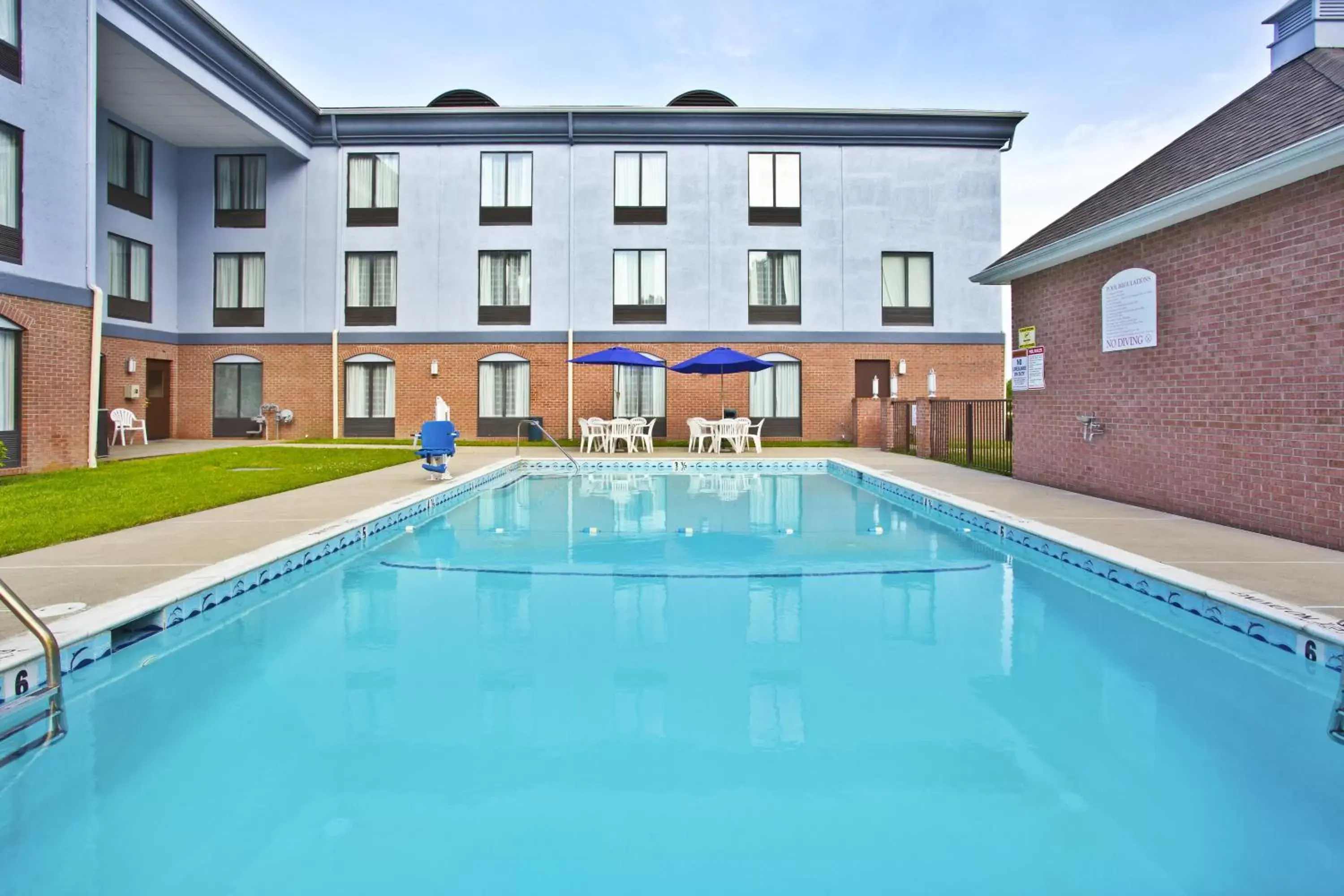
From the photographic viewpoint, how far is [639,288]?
21656mm

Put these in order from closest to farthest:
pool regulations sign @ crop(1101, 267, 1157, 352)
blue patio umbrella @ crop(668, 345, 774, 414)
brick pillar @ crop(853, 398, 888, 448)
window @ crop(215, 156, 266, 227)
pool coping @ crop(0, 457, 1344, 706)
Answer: pool coping @ crop(0, 457, 1344, 706) < pool regulations sign @ crop(1101, 267, 1157, 352) < blue patio umbrella @ crop(668, 345, 774, 414) < brick pillar @ crop(853, 398, 888, 448) < window @ crop(215, 156, 266, 227)

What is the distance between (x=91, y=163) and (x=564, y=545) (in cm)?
1144

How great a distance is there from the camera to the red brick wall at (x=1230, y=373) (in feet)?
21.3

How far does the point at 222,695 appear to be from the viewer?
4.01m

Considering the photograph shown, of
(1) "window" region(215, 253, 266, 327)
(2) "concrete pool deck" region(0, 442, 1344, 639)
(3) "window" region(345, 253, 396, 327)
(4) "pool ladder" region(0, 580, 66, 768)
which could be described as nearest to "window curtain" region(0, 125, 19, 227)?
(2) "concrete pool deck" region(0, 442, 1344, 639)

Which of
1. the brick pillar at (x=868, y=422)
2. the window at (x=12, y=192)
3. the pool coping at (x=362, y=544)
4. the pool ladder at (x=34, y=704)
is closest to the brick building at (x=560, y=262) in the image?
the brick pillar at (x=868, y=422)

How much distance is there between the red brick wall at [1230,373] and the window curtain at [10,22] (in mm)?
15386

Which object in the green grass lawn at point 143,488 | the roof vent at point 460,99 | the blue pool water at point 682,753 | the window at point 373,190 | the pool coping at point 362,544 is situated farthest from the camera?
the roof vent at point 460,99

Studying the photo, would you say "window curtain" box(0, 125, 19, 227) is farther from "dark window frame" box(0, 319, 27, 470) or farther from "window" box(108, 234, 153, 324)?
"window" box(108, 234, 153, 324)

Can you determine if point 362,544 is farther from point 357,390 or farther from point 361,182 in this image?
point 361,182

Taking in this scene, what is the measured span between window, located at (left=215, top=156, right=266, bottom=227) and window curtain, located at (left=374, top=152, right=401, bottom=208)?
3.14 m

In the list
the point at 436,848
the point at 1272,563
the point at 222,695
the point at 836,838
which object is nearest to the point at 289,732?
the point at 222,695

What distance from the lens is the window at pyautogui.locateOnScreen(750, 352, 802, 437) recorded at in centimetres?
2173

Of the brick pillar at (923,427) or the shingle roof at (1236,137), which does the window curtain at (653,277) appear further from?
the shingle roof at (1236,137)
